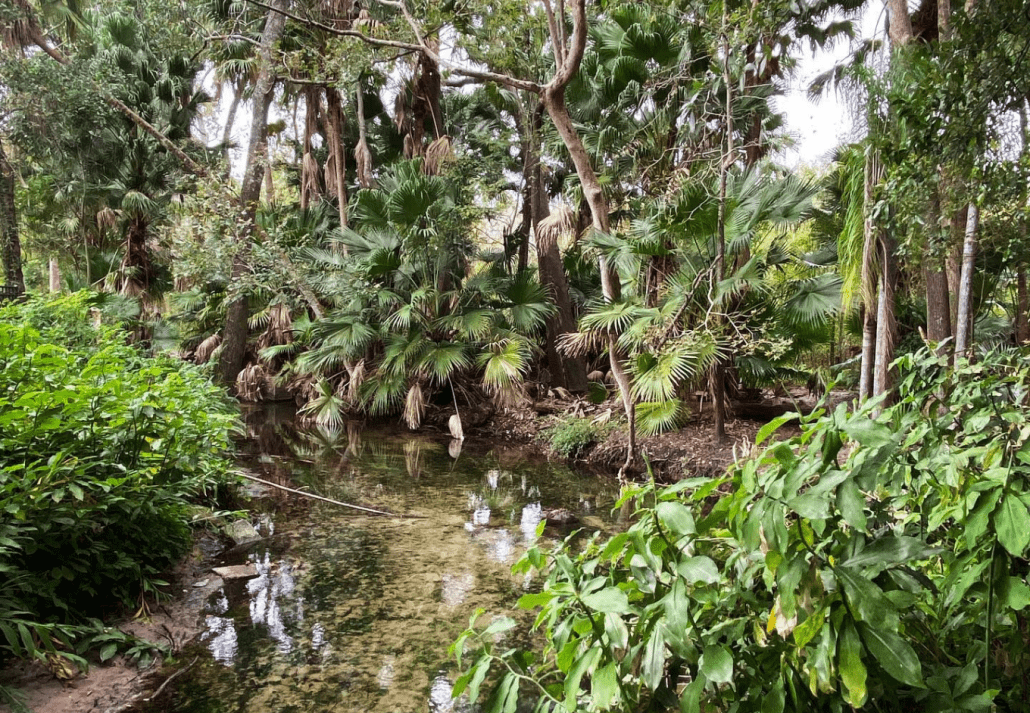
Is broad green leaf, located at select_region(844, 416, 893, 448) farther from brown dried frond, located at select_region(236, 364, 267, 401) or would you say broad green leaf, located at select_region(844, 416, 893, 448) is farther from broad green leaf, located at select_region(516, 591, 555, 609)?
brown dried frond, located at select_region(236, 364, 267, 401)

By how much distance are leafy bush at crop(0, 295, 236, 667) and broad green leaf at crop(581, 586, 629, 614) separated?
1.95 meters

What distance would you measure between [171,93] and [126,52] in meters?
0.95

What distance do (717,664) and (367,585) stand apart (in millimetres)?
2996

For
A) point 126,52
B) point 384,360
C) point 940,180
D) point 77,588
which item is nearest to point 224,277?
point 384,360

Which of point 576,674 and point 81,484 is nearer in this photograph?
point 576,674

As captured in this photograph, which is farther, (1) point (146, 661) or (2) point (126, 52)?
(2) point (126, 52)

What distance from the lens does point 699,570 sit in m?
1.17

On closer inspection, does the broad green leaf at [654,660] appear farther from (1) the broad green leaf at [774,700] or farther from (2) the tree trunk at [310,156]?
(2) the tree trunk at [310,156]

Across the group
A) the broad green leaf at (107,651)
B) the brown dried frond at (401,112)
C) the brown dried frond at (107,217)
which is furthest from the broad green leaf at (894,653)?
the brown dried frond at (107,217)

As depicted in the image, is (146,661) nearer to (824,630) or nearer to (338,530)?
(338,530)

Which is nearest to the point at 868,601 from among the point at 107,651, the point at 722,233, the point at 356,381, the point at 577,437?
the point at 107,651

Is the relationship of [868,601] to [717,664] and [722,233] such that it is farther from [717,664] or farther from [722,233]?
[722,233]

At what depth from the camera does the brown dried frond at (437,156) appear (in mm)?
9641

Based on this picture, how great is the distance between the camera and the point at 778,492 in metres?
1.08
